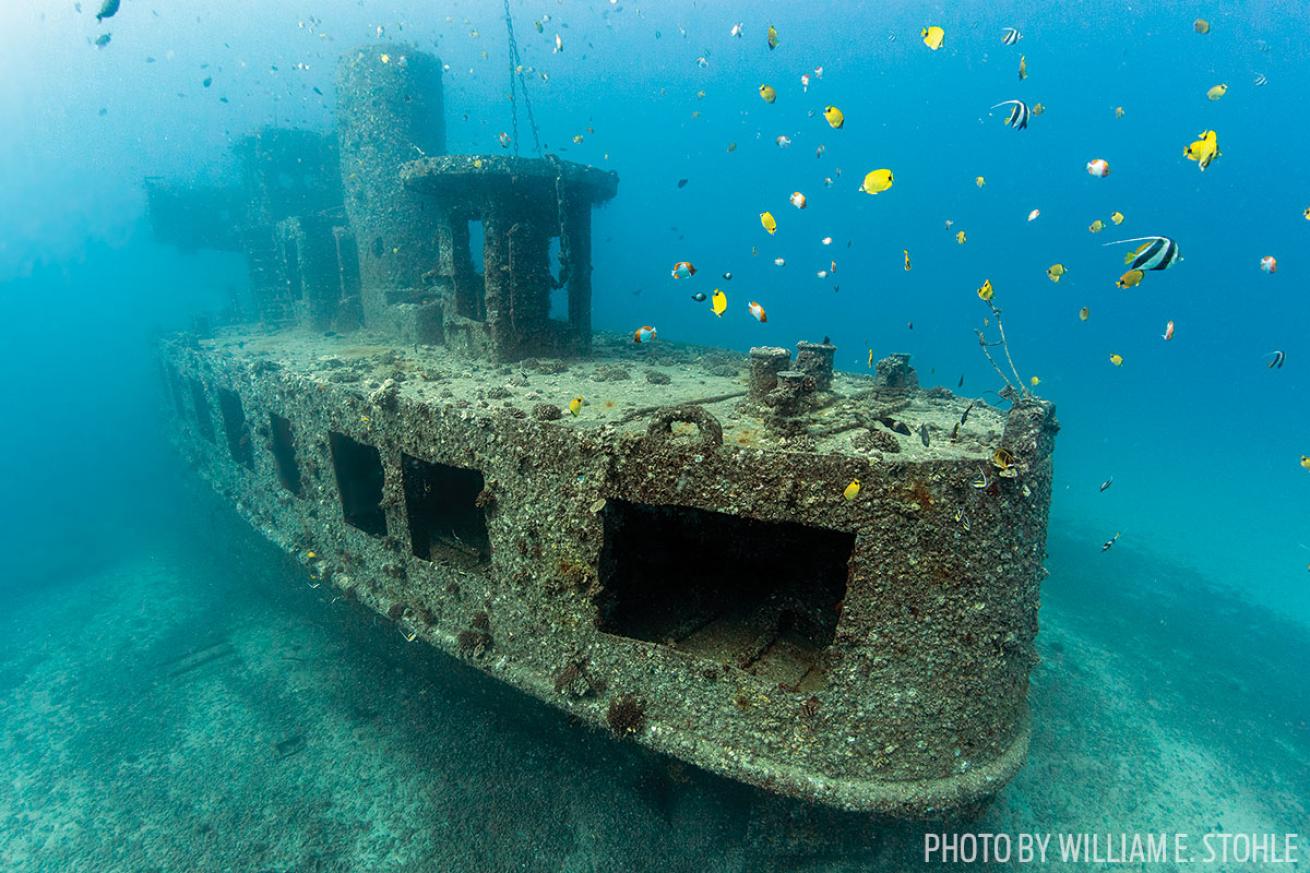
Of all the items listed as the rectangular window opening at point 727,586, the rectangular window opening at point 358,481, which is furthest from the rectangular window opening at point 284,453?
the rectangular window opening at point 727,586

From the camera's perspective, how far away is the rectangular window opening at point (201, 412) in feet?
47.2

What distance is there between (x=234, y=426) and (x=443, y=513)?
7.23 m

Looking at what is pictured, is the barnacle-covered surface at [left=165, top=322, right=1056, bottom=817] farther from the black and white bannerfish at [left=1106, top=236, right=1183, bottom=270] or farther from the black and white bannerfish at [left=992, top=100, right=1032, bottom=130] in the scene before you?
the black and white bannerfish at [left=992, top=100, right=1032, bottom=130]

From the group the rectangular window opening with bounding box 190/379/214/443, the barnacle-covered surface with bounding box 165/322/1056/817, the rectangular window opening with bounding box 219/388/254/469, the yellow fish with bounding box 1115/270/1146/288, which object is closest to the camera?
the barnacle-covered surface with bounding box 165/322/1056/817

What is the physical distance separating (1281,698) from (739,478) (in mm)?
18857

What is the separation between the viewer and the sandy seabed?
6977 mm

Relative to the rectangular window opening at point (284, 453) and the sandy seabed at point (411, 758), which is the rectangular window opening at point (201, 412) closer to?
the sandy seabed at point (411, 758)

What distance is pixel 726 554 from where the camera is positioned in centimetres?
751

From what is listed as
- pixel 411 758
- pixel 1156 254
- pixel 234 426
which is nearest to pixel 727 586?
pixel 1156 254

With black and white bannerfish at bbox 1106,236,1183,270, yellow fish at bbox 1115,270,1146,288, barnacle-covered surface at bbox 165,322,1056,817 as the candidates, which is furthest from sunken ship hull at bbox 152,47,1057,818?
yellow fish at bbox 1115,270,1146,288

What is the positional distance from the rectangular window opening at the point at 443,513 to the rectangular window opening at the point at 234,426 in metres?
5.86

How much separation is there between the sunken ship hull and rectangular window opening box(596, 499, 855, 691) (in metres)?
0.03

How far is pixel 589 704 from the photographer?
578cm

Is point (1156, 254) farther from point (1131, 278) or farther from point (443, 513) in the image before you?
point (443, 513)
